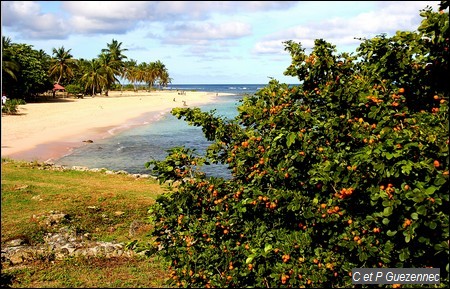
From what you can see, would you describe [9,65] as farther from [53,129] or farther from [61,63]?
[61,63]

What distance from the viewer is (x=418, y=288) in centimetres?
455

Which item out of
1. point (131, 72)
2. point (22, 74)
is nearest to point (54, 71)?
point (22, 74)

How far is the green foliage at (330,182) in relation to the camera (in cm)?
430

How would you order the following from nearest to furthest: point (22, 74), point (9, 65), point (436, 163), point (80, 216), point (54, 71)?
point (436, 163) → point (80, 216) → point (9, 65) → point (22, 74) → point (54, 71)

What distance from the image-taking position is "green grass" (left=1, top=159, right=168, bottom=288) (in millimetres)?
8016

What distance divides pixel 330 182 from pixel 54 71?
83.9 meters

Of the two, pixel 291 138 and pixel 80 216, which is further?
pixel 80 216

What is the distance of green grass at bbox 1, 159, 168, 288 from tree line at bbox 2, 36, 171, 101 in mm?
20725

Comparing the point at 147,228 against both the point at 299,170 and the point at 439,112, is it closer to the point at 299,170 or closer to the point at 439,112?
the point at 299,170

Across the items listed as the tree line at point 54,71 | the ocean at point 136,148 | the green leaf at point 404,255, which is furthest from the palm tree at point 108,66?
the green leaf at point 404,255

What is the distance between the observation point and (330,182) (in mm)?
4812

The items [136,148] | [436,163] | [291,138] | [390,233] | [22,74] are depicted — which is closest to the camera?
[436,163]

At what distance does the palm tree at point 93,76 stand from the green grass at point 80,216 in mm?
70417

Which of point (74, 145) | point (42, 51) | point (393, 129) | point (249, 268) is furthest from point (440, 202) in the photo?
point (42, 51)
